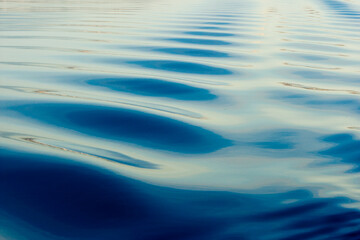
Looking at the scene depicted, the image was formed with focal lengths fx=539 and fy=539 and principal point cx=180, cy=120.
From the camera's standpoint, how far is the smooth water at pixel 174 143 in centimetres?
94

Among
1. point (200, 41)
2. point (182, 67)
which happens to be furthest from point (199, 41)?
point (182, 67)

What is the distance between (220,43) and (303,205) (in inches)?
97.7

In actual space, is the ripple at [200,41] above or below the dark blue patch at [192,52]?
above

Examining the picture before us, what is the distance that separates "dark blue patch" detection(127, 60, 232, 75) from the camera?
2.42 m

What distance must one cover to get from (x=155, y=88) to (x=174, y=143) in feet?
2.06

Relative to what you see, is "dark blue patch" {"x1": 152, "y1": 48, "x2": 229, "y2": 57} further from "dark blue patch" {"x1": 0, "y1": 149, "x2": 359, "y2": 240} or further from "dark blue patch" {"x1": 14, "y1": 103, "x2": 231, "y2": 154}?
"dark blue patch" {"x1": 0, "y1": 149, "x2": 359, "y2": 240}

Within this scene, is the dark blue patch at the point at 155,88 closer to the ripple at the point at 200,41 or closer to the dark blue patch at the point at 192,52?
the dark blue patch at the point at 192,52

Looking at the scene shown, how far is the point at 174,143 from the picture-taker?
4.57ft

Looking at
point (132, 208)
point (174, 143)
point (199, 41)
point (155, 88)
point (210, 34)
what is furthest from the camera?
point (210, 34)

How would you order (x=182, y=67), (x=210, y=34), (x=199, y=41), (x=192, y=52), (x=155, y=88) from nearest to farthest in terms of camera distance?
1. (x=155, y=88)
2. (x=182, y=67)
3. (x=192, y=52)
4. (x=199, y=41)
5. (x=210, y=34)

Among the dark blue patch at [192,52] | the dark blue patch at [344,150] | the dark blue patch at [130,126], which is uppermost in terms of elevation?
the dark blue patch at [192,52]

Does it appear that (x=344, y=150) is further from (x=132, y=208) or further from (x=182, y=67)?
(x=182, y=67)

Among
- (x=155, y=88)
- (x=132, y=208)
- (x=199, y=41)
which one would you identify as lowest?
(x=132, y=208)

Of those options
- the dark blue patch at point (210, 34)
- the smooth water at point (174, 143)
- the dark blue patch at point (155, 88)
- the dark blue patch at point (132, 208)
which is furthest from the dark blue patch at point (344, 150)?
the dark blue patch at point (210, 34)
